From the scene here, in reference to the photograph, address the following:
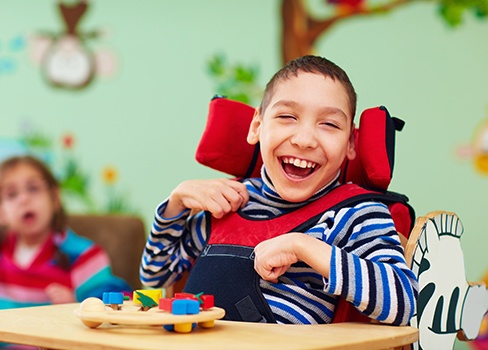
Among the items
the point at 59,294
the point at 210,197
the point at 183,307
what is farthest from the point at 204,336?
the point at 59,294

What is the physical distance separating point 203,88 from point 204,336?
202cm

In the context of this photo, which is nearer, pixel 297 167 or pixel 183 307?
pixel 183 307

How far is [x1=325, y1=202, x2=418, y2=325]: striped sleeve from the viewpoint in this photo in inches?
38.3

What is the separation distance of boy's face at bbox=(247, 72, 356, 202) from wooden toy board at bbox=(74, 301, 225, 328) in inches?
11.6

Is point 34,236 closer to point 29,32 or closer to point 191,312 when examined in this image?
point 29,32

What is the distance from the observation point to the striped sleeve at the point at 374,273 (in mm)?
972

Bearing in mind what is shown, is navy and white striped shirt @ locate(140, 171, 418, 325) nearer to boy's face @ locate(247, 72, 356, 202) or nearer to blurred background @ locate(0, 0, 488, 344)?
boy's face @ locate(247, 72, 356, 202)

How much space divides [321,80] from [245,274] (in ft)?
1.01

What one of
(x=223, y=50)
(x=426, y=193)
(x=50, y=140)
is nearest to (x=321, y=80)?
(x=426, y=193)

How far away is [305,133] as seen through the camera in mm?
1118

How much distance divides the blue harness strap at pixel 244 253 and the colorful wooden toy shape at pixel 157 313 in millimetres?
128

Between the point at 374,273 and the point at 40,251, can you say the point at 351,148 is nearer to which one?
the point at 374,273

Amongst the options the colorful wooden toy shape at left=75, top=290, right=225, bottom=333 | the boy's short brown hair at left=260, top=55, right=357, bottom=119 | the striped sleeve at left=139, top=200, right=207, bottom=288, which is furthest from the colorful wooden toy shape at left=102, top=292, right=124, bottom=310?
the boy's short brown hair at left=260, top=55, right=357, bottom=119

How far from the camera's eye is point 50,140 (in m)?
3.03
